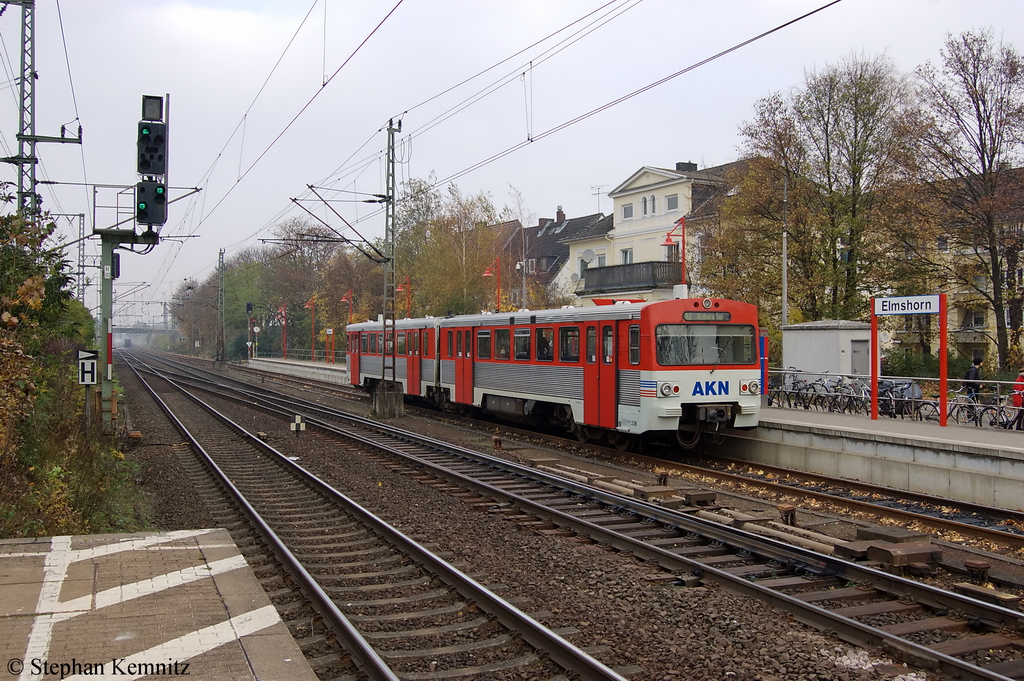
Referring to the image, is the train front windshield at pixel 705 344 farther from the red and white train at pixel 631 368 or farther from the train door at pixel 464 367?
the train door at pixel 464 367

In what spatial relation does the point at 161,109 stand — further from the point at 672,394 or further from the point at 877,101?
the point at 877,101

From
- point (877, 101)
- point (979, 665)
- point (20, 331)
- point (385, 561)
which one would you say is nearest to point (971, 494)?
point (979, 665)

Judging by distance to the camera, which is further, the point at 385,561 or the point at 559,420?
the point at 559,420

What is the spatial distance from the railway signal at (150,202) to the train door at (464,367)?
8939 mm

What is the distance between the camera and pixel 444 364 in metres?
23.6

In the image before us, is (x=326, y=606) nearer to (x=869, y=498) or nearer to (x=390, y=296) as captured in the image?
(x=869, y=498)

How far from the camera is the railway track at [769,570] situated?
5766 millimetres

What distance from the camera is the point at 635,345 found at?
14.7 meters

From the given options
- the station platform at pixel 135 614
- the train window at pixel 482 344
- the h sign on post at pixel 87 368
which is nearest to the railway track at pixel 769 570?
the station platform at pixel 135 614

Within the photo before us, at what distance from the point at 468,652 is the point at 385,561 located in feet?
8.51

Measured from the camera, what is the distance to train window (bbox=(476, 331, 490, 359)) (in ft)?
67.6

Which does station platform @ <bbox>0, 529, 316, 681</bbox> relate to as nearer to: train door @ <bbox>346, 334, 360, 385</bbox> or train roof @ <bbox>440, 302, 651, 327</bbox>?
train roof @ <bbox>440, 302, 651, 327</bbox>

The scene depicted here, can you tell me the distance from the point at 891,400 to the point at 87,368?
607 inches

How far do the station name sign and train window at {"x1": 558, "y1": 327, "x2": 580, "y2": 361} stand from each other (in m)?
5.57
